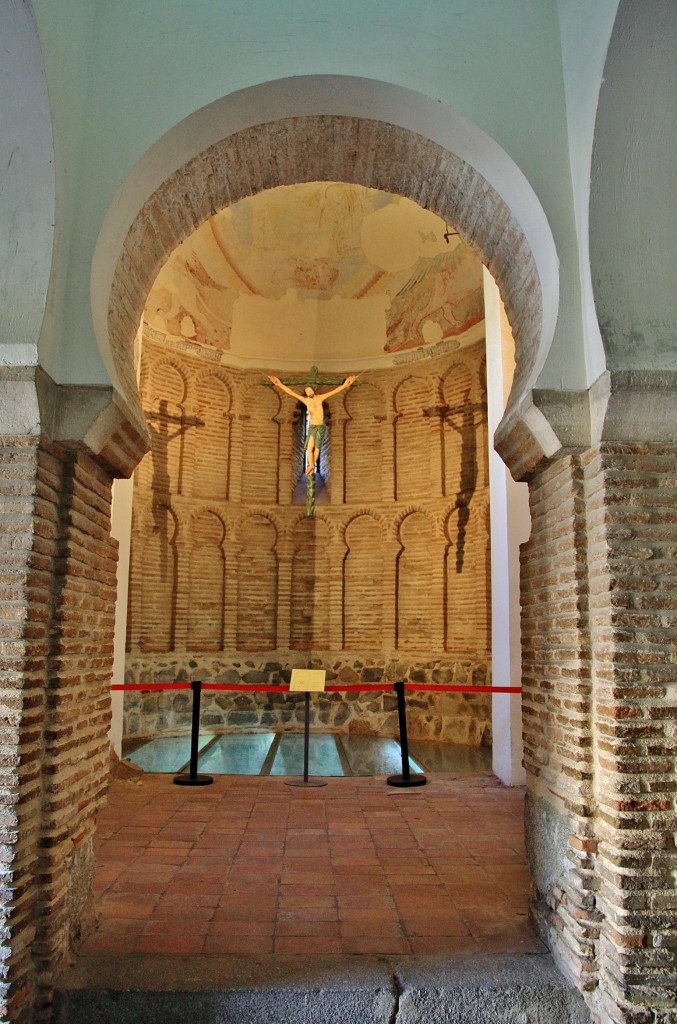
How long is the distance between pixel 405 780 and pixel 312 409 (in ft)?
24.5

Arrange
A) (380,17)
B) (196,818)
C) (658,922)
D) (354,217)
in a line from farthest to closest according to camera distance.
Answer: (354,217)
(196,818)
(380,17)
(658,922)

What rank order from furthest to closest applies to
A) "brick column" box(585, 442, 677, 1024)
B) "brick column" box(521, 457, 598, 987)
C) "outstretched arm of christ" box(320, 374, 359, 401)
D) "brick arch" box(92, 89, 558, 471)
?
"outstretched arm of christ" box(320, 374, 359, 401) → "brick arch" box(92, 89, 558, 471) → "brick column" box(521, 457, 598, 987) → "brick column" box(585, 442, 677, 1024)

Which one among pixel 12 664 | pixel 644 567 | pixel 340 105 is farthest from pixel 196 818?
pixel 340 105

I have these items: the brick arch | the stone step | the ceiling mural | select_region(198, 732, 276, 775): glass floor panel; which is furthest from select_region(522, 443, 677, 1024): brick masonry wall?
the ceiling mural

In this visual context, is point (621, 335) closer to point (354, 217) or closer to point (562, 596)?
point (562, 596)

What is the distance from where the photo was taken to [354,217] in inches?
482

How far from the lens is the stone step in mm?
3342

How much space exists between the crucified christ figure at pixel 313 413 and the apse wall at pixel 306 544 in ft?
1.64

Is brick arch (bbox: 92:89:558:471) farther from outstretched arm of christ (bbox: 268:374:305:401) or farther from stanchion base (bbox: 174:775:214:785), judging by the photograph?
outstretched arm of christ (bbox: 268:374:305:401)

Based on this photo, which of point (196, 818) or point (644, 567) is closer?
point (644, 567)

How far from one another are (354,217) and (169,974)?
37.4 feet

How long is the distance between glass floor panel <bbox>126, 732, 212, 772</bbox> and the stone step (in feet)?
16.9

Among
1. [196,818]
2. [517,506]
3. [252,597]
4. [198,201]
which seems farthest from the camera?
[252,597]

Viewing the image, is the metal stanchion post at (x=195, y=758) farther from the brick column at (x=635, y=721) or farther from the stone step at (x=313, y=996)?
the brick column at (x=635, y=721)
